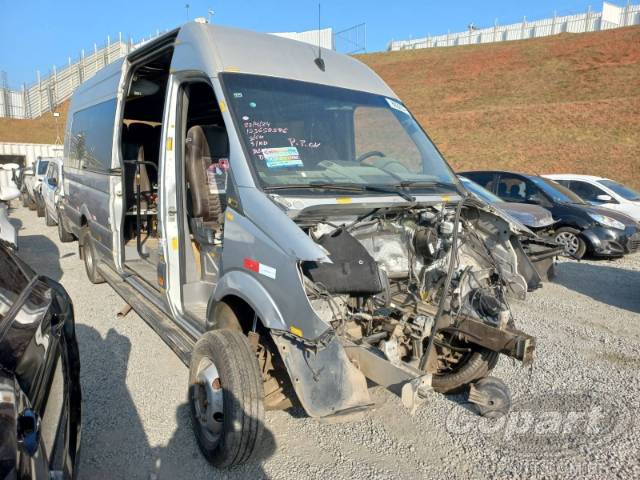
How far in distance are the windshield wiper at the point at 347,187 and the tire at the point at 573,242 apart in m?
7.29

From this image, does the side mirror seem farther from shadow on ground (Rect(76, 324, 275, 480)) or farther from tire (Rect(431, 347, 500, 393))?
shadow on ground (Rect(76, 324, 275, 480))

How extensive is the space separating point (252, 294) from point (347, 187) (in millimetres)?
958

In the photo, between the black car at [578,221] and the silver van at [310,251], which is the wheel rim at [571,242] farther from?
the silver van at [310,251]

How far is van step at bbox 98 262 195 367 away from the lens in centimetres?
360

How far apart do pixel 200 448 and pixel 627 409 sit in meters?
3.30

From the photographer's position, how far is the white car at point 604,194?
10.8 metres

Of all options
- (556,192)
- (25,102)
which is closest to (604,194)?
(556,192)

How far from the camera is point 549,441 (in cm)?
337

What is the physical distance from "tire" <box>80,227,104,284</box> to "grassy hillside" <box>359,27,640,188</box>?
2328 cm

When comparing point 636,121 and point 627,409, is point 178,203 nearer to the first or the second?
point 627,409

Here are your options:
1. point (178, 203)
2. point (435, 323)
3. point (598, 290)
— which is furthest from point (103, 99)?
point (598, 290)

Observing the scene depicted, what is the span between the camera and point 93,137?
6148 mm

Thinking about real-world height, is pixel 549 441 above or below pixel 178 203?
below

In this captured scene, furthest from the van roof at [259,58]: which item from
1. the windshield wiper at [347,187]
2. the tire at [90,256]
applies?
the tire at [90,256]
